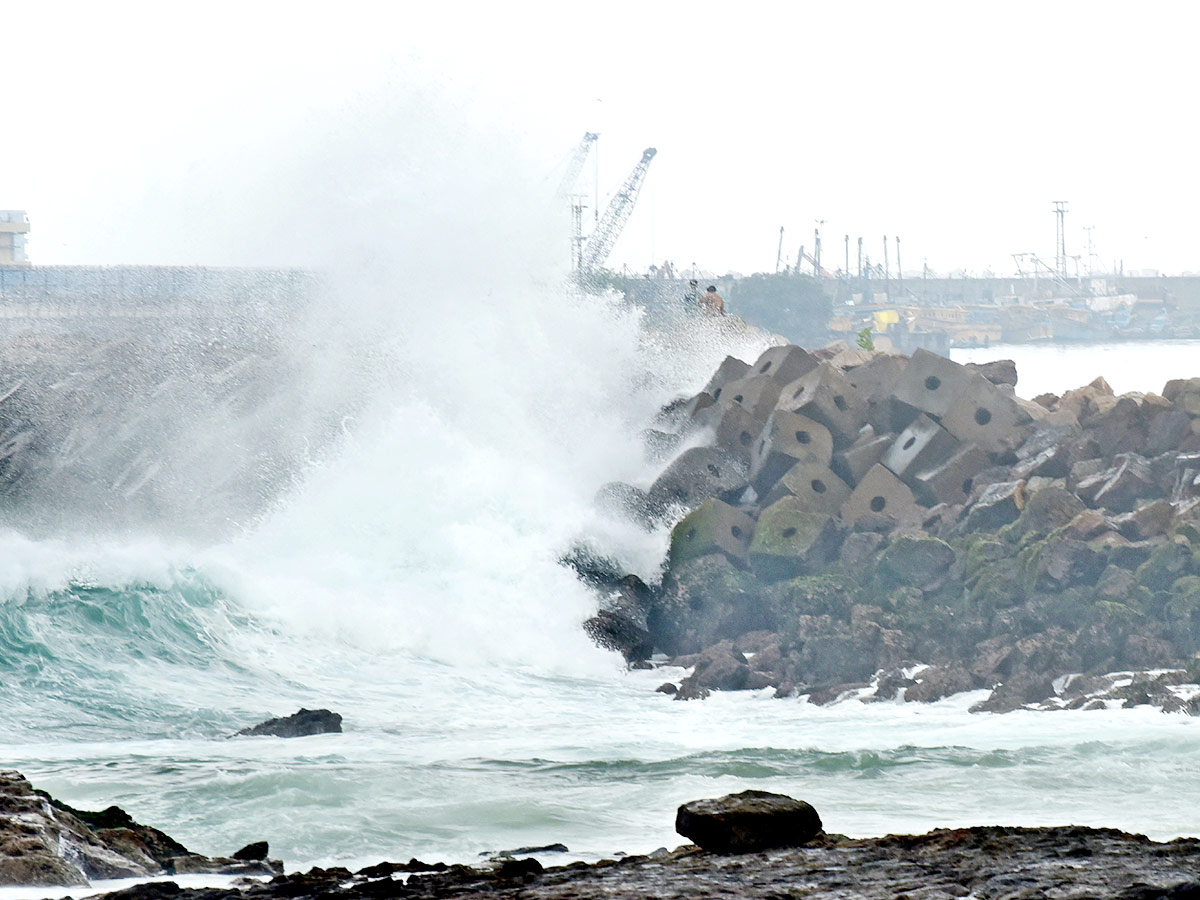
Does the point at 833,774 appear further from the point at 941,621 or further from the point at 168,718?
the point at 168,718

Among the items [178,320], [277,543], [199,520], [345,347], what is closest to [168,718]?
[277,543]

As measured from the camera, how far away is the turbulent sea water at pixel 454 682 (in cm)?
890

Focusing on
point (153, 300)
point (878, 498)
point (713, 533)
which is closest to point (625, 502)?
point (713, 533)

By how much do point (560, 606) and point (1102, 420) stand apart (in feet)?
22.1

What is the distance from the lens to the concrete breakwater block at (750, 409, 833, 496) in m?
17.2

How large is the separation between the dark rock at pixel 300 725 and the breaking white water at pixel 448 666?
209 millimetres

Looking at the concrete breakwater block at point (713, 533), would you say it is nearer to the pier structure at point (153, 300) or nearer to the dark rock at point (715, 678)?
the dark rock at point (715, 678)

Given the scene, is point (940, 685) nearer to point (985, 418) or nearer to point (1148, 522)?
point (1148, 522)

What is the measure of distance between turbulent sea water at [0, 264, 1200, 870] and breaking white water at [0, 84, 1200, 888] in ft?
0.13

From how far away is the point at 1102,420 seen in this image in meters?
17.0

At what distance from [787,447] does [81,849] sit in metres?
11.7

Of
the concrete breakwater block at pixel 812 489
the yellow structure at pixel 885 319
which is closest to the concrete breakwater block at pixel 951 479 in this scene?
the concrete breakwater block at pixel 812 489

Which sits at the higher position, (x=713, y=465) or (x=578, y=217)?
(x=578, y=217)

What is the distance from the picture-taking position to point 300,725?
11.1 m
